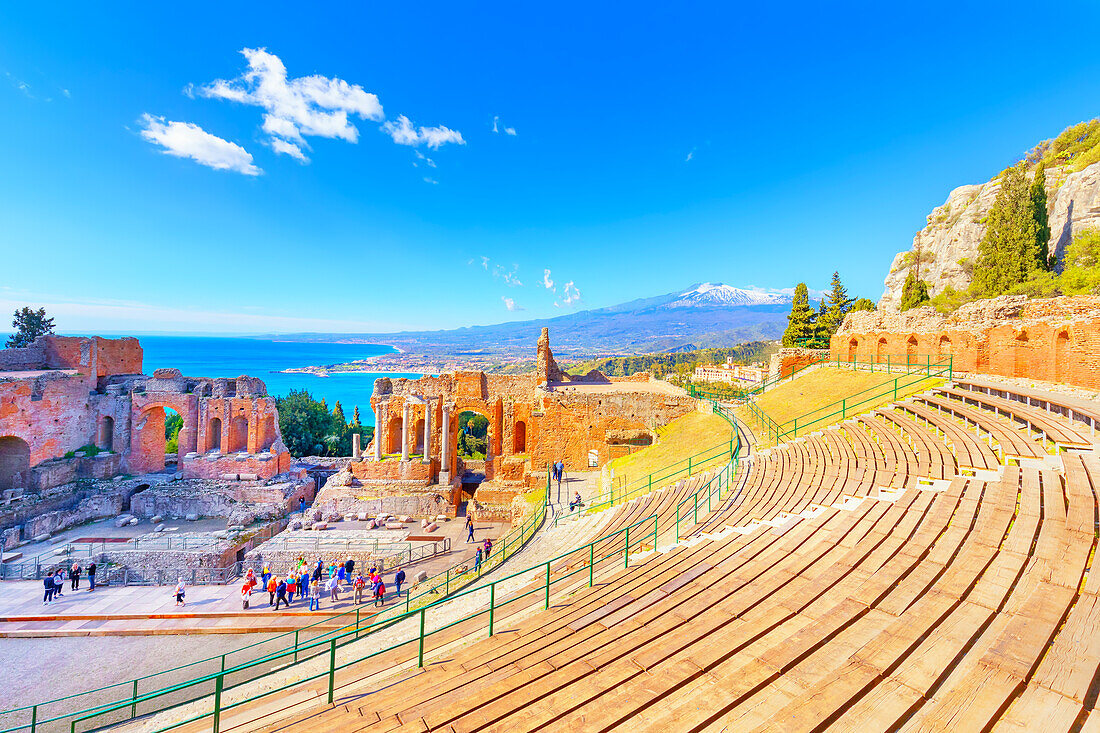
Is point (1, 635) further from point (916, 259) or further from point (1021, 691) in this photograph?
point (916, 259)

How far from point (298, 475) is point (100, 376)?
55.9 ft

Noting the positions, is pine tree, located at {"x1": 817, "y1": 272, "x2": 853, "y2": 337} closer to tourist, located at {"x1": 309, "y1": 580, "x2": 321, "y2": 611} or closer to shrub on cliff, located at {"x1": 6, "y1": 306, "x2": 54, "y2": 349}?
tourist, located at {"x1": 309, "y1": 580, "x2": 321, "y2": 611}

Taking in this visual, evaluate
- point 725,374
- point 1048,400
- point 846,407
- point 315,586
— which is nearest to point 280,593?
point 315,586

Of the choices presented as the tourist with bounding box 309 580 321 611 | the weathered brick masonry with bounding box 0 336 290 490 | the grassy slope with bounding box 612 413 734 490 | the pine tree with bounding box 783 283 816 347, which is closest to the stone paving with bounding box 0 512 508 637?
the tourist with bounding box 309 580 321 611

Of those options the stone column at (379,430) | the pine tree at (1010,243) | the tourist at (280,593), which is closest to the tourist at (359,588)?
the tourist at (280,593)

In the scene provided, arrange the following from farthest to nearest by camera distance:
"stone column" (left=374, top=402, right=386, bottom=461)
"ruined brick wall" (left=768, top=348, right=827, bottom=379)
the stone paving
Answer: "ruined brick wall" (left=768, top=348, right=827, bottom=379)
"stone column" (left=374, top=402, right=386, bottom=461)
the stone paving

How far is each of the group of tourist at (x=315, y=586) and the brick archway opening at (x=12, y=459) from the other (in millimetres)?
22755

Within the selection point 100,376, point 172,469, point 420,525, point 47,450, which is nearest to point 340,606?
point 420,525

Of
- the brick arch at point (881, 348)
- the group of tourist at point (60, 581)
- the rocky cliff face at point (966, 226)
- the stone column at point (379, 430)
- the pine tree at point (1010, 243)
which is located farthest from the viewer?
the rocky cliff face at point (966, 226)

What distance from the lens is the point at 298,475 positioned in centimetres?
3092

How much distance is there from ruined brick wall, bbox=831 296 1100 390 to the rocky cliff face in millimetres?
11269

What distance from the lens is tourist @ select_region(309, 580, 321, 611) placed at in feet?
51.1

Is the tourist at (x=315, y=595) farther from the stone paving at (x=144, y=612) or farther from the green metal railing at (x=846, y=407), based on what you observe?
the green metal railing at (x=846, y=407)

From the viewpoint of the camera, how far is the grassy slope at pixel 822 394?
1702cm
